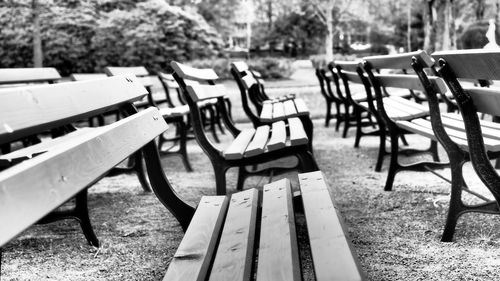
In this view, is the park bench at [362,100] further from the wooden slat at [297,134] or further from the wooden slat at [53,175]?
the wooden slat at [53,175]

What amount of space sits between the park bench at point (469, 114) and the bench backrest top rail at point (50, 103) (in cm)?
147

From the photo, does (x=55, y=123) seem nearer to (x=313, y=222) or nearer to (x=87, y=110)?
(x=87, y=110)

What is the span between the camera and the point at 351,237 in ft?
11.8

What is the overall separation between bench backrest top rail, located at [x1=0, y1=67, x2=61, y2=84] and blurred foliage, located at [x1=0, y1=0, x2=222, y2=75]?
16537 mm

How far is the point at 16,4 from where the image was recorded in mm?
13805

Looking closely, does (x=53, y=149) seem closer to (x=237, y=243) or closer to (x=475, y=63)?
(x=237, y=243)

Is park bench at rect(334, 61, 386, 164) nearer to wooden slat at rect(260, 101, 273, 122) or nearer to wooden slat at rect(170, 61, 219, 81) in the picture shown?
wooden slat at rect(260, 101, 273, 122)

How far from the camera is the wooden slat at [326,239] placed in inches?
65.5

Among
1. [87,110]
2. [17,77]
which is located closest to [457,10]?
[17,77]

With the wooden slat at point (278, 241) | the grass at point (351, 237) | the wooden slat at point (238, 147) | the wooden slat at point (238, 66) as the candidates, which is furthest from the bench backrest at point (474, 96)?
the wooden slat at point (238, 66)

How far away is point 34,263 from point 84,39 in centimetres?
2407

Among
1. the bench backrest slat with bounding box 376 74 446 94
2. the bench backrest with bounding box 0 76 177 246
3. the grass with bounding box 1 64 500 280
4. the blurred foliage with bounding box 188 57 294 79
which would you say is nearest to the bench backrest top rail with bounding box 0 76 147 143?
the bench backrest with bounding box 0 76 177 246

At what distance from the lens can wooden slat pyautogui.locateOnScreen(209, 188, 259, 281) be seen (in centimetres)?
186

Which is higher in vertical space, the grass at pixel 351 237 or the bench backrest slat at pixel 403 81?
the bench backrest slat at pixel 403 81
